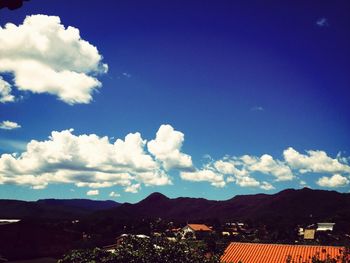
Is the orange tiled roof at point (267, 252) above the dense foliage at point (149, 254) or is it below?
below

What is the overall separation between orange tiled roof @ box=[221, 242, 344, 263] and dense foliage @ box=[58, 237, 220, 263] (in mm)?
12333

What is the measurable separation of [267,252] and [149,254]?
17.4 metres

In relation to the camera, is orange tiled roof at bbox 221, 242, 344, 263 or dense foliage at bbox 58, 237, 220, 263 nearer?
dense foliage at bbox 58, 237, 220, 263

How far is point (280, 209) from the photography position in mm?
177000

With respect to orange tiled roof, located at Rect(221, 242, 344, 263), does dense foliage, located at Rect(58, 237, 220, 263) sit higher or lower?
higher

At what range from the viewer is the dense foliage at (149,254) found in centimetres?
1591

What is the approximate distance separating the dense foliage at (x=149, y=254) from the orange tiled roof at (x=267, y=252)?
12.3m

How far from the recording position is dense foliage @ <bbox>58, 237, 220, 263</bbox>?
52.2ft

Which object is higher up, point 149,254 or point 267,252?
point 149,254

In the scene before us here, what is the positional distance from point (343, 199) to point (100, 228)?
432 ft

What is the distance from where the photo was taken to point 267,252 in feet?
99.1

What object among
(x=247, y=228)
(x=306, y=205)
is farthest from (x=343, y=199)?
(x=247, y=228)

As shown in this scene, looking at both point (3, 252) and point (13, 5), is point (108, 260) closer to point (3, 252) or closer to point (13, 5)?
point (3, 252)

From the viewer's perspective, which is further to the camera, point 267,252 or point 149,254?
→ point 267,252
